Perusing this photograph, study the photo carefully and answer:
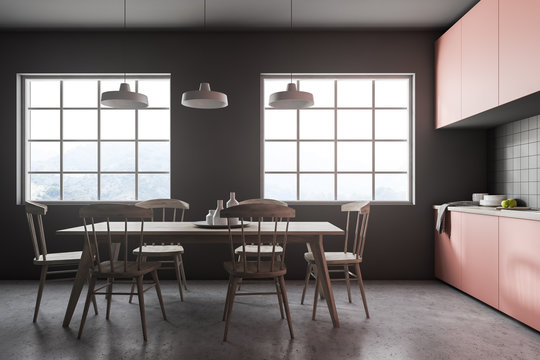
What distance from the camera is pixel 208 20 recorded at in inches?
160

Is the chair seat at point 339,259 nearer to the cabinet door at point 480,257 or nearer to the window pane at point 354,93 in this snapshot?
the cabinet door at point 480,257

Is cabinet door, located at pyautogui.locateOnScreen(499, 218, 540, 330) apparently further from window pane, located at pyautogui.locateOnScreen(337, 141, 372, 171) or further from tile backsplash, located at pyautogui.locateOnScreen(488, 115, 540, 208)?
window pane, located at pyautogui.locateOnScreen(337, 141, 372, 171)

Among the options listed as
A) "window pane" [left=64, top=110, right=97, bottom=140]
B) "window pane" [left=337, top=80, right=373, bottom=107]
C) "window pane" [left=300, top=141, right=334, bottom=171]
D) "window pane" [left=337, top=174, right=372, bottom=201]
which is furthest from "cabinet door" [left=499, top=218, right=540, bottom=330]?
"window pane" [left=64, top=110, right=97, bottom=140]

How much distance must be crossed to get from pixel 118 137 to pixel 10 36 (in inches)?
68.4

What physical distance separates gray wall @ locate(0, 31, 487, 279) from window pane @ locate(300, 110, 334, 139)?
539 mm

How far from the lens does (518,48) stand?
274 centimetres

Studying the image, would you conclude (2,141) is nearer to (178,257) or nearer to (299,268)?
(178,257)

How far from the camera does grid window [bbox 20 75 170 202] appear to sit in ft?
14.6

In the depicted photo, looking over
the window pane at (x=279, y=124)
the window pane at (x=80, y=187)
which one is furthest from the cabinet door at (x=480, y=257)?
the window pane at (x=80, y=187)

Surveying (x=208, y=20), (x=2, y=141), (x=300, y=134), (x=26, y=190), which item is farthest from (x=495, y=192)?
(x=2, y=141)

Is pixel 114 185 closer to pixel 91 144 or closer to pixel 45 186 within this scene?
pixel 91 144

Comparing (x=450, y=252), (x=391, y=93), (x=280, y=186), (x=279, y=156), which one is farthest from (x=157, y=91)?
(x=450, y=252)

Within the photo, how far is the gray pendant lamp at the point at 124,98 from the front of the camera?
2.97 m

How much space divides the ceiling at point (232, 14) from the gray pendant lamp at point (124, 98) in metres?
1.25
